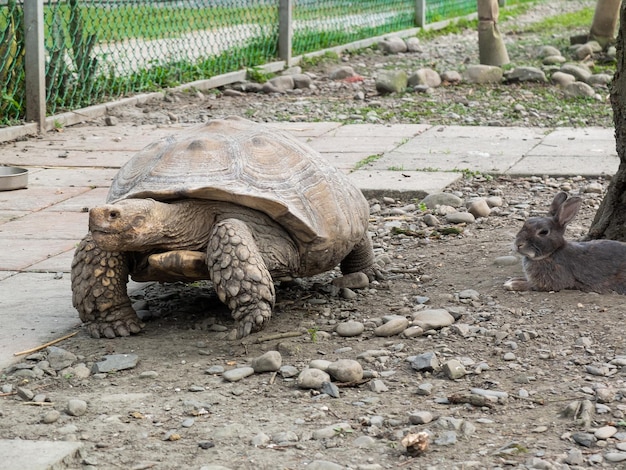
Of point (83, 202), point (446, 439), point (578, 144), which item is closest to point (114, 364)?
point (446, 439)

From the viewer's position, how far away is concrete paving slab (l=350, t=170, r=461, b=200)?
6457 mm

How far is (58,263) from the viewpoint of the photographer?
16.8 ft

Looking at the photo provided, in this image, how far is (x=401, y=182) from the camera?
6.68 meters

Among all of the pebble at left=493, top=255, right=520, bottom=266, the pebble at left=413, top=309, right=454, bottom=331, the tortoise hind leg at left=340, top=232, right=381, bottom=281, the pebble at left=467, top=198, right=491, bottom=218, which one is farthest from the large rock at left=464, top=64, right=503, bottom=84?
the pebble at left=413, top=309, right=454, bottom=331

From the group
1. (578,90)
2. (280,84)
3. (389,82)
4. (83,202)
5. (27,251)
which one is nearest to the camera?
(27,251)

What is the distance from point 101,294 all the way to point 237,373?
793 mm

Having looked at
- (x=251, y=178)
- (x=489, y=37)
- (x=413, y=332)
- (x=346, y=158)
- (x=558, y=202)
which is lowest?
(x=346, y=158)

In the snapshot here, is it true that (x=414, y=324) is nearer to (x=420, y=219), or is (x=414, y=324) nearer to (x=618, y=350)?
(x=618, y=350)

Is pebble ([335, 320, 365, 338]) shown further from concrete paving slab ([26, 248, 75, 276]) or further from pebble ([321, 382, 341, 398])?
concrete paving slab ([26, 248, 75, 276])

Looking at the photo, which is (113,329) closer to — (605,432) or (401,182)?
(605,432)

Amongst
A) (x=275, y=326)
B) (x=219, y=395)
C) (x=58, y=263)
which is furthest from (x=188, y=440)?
(x=58, y=263)

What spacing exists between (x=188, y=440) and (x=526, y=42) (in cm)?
1425

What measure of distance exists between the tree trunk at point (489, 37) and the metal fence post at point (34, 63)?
18.3ft

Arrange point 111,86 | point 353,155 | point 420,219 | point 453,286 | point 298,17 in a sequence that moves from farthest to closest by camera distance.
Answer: point 298,17
point 111,86
point 353,155
point 420,219
point 453,286
